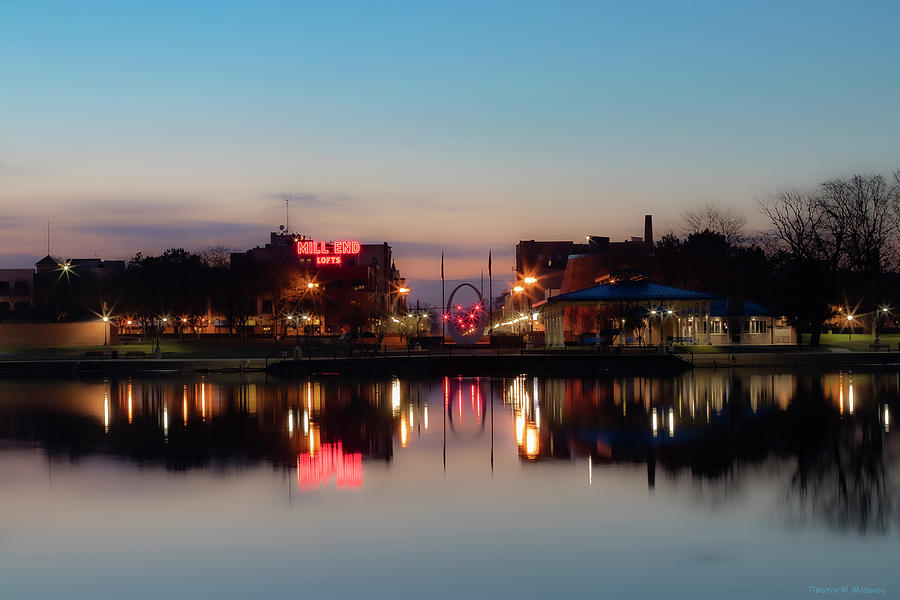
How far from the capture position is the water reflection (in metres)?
27.3

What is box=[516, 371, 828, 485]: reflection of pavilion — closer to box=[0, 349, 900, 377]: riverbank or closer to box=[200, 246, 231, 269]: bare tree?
box=[0, 349, 900, 377]: riverbank

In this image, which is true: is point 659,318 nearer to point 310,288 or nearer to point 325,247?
point 310,288

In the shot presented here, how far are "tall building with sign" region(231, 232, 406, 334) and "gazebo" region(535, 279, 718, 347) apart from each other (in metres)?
37.3

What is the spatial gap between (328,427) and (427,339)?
6860cm

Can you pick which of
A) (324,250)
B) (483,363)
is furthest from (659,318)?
(324,250)

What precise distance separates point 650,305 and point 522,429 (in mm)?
55844

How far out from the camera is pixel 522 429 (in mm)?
38406

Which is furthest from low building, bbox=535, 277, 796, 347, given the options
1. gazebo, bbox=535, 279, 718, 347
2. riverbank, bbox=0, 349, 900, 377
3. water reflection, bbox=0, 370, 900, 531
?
water reflection, bbox=0, 370, 900, 531

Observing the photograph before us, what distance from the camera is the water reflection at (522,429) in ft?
89.6

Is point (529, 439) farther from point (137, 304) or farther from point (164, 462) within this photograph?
point (137, 304)

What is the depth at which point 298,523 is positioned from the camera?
67.5ft

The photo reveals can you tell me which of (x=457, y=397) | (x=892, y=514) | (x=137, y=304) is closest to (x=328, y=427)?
(x=457, y=397)

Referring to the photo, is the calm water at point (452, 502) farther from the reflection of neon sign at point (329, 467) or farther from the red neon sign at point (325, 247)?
the red neon sign at point (325, 247)

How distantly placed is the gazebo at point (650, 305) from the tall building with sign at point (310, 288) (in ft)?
122
